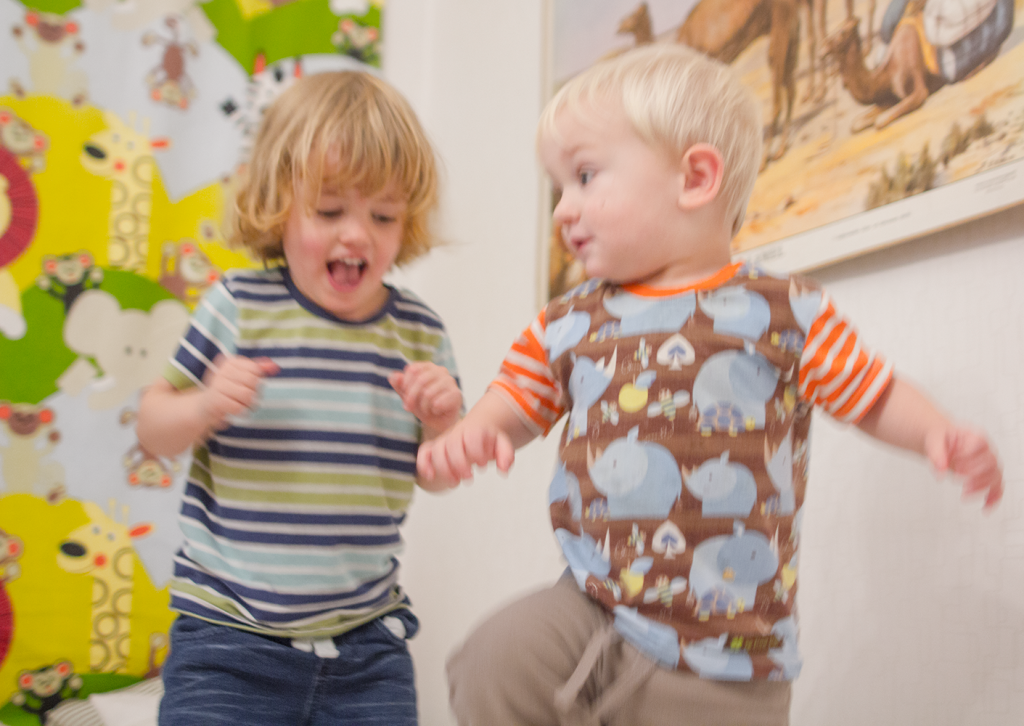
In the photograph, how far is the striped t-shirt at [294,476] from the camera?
0.89 m

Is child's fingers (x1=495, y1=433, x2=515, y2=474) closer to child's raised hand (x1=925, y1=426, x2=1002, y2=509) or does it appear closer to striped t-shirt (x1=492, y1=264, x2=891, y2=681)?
striped t-shirt (x1=492, y1=264, x2=891, y2=681)

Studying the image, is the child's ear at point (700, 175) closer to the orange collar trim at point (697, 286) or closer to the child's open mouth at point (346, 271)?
the orange collar trim at point (697, 286)

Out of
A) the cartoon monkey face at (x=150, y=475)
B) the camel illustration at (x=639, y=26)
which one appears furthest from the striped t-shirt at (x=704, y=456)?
the cartoon monkey face at (x=150, y=475)

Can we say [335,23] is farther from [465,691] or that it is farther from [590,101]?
[465,691]

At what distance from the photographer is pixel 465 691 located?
2.11ft

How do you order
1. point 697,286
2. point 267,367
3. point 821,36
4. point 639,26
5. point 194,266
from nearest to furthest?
point 697,286 < point 267,367 < point 821,36 < point 639,26 < point 194,266

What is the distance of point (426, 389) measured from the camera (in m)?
0.86

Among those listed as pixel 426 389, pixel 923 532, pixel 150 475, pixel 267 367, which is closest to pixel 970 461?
pixel 923 532

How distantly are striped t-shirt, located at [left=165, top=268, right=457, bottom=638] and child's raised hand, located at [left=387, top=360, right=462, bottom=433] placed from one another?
0.30 ft

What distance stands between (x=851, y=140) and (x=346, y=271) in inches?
25.0

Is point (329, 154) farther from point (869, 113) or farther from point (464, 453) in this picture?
point (869, 113)

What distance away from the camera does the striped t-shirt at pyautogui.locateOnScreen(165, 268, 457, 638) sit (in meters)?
0.89

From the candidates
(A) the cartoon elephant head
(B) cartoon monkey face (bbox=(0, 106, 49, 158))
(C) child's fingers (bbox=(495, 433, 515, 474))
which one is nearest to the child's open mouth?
(C) child's fingers (bbox=(495, 433, 515, 474))

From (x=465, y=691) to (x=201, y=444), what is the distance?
470mm
